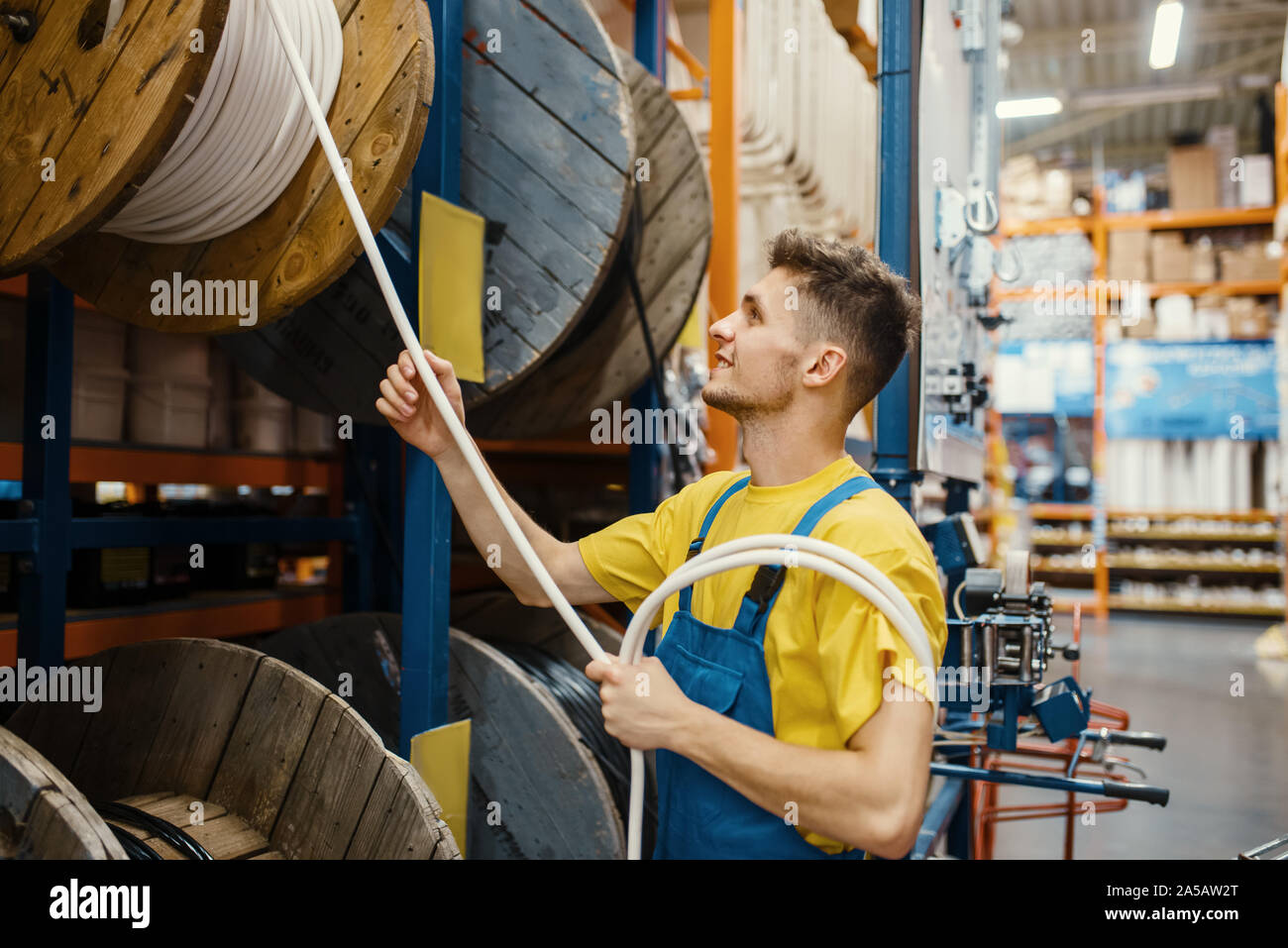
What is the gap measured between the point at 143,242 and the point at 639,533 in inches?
43.9

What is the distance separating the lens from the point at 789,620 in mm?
1516

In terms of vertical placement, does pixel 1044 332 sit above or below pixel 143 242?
above

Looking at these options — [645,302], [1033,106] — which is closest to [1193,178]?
[1033,106]

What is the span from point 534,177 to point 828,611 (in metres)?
1.39

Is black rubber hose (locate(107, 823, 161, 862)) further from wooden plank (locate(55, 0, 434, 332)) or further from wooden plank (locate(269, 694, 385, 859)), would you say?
wooden plank (locate(55, 0, 434, 332))

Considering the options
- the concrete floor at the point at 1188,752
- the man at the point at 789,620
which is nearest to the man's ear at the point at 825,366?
the man at the point at 789,620

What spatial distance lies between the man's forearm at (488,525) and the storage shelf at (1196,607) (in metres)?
12.2

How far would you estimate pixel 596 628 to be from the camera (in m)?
3.14

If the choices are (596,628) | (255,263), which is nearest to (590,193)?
(255,263)

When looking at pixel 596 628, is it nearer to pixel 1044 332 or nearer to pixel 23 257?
pixel 23 257

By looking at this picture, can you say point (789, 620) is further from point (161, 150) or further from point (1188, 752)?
point (1188, 752)

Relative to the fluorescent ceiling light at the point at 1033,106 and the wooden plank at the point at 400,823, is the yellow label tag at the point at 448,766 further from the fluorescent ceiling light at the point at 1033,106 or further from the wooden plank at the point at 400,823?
the fluorescent ceiling light at the point at 1033,106

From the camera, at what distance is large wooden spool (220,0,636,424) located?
2359 millimetres

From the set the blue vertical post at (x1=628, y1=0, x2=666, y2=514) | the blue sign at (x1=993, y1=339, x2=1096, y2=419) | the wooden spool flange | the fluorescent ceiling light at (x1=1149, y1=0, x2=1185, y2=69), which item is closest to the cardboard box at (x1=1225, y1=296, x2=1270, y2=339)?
the blue sign at (x1=993, y1=339, x2=1096, y2=419)
